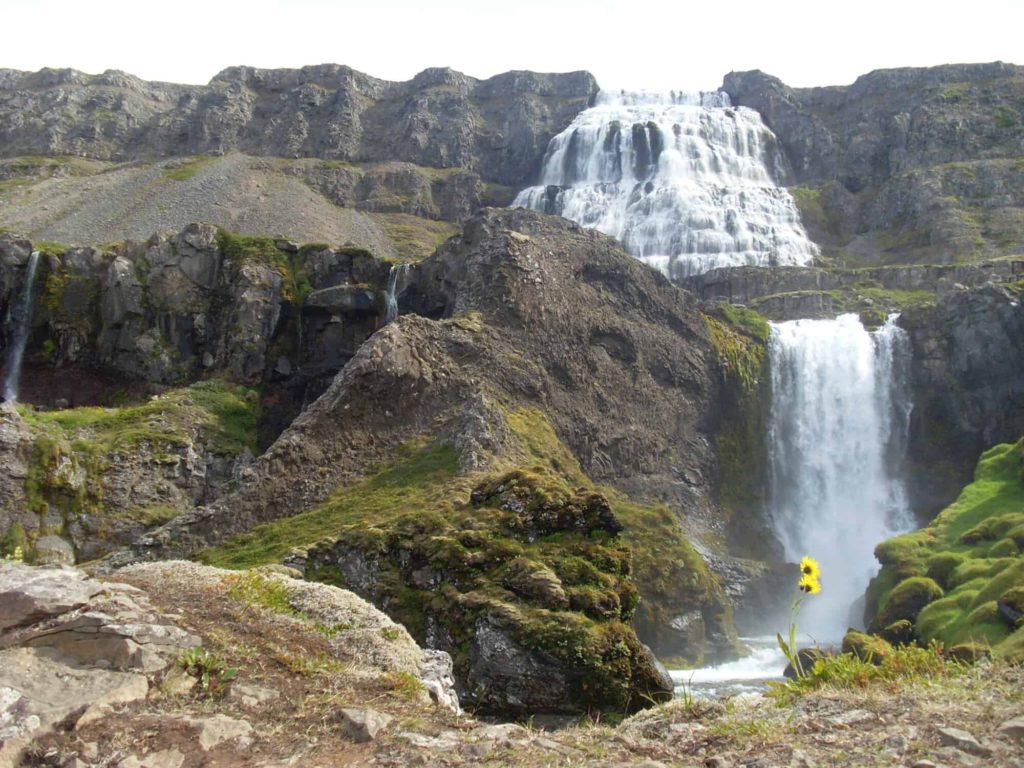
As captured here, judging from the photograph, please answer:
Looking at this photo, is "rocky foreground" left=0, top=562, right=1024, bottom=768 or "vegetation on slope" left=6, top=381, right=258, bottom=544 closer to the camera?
"rocky foreground" left=0, top=562, right=1024, bottom=768

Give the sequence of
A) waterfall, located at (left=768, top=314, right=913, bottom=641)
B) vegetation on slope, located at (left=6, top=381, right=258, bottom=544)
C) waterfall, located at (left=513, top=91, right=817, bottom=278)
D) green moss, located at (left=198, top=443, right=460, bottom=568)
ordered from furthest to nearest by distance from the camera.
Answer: waterfall, located at (left=513, top=91, right=817, bottom=278) < waterfall, located at (left=768, top=314, right=913, bottom=641) < vegetation on slope, located at (left=6, top=381, right=258, bottom=544) < green moss, located at (left=198, top=443, right=460, bottom=568)

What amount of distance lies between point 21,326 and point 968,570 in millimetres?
49209

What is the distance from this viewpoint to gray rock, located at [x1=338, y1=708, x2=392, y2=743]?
7328mm

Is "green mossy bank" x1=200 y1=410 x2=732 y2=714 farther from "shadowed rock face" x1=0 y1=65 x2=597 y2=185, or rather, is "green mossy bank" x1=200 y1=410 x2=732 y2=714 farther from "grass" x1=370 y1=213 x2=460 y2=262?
"shadowed rock face" x1=0 y1=65 x2=597 y2=185

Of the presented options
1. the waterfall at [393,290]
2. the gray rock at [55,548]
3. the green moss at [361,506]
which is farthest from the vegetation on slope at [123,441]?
the green moss at [361,506]

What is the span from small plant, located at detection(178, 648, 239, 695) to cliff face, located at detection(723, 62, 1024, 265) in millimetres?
83996

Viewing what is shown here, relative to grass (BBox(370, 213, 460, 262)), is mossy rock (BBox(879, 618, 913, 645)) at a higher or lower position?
lower

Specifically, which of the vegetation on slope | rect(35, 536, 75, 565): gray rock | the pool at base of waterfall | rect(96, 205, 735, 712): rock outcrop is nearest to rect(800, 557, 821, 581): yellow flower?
rect(96, 205, 735, 712): rock outcrop

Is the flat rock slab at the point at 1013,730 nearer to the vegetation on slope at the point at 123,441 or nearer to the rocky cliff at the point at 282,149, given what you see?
the vegetation on slope at the point at 123,441

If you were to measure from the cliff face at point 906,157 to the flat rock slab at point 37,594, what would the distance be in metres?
84.1

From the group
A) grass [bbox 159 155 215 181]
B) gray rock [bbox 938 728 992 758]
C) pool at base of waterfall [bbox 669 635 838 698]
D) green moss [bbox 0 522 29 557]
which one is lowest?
pool at base of waterfall [bbox 669 635 838 698]

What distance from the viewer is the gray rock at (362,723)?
7.33 m

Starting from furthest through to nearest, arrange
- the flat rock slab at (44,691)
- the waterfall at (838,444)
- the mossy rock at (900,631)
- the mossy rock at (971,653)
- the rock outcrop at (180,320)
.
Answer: the rock outcrop at (180,320) < the waterfall at (838,444) < the mossy rock at (900,631) < the mossy rock at (971,653) < the flat rock slab at (44,691)

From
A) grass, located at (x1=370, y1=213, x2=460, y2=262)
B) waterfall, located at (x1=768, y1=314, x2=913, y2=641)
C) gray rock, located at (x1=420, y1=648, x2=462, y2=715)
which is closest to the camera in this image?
gray rock, located at (x1=420, y1=648, x2=462, y2=715)
